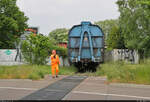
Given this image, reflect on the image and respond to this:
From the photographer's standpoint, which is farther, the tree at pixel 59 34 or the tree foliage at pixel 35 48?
the tree at pixel 59 34

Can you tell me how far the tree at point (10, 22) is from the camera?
127 feet

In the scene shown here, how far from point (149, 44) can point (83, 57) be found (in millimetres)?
23531

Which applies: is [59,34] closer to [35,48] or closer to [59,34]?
[59,34]

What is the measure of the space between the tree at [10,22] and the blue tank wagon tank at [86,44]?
22098 mm

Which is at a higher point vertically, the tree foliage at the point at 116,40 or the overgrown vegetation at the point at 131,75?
the tree foliage at the point at 116,40

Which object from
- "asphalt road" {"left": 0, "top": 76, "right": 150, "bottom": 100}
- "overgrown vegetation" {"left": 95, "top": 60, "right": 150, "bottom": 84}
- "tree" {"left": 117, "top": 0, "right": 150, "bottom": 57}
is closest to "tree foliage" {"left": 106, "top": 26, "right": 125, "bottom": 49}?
"tree" {"left": 117, "top": 0, "right": 150, "bottom": 57}

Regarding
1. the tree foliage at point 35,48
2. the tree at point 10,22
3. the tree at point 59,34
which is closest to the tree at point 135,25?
the tree at point 10,22

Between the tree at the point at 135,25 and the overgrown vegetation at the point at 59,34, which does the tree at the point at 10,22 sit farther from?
the overgrown vegetation at the point at 59,34

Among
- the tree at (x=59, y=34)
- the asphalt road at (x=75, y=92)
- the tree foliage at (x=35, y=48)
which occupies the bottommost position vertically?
the asphalt road at (x=75, y=92)

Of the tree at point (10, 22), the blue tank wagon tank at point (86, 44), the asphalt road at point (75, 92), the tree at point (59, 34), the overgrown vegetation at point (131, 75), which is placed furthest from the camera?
the tree at point (59, 34)

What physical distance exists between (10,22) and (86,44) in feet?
76.3

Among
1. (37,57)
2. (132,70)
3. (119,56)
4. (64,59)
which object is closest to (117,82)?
(132,70)

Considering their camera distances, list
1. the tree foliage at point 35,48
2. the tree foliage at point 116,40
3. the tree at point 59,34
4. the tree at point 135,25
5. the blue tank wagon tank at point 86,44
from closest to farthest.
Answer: the blue tank wagon tank at point 86,44 → the tree foliage at point 35,48 → the tree at point 135,25 → the tree foliage at point 116,40 → the tree at point 59,34

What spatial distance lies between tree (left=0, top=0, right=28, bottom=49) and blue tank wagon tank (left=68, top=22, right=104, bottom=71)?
22098 millimetres
